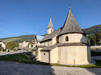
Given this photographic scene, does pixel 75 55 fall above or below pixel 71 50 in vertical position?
below

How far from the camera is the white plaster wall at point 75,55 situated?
15586 mm

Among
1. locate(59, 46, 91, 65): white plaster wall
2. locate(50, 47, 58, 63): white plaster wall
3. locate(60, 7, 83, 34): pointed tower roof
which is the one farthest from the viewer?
locate(50, 47, 58, 63): white plaster wall

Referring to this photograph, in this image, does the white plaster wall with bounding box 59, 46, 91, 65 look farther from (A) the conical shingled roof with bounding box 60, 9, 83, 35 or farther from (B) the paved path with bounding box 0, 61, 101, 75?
(B) the paved path with bounding box 0, 61, 101, 75

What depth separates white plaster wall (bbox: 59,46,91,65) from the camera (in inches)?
614

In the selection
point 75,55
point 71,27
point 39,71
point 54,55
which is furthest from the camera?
point 71,27

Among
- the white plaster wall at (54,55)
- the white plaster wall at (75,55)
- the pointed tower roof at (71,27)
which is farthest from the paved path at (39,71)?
the pointed tower roof at (71,27)

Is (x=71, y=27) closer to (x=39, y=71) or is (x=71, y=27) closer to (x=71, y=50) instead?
(x=71, y=50)

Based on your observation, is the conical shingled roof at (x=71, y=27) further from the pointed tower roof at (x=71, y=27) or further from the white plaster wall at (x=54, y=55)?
the white plaster wall at (x=54, y=55)

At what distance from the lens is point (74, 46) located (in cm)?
1584

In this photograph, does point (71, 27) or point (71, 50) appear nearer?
point (71, 50)

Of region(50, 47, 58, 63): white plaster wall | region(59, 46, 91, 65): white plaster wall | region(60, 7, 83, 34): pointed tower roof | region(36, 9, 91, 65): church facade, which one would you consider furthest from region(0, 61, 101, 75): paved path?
region(60, 7, 83, 34): pointed tower roof

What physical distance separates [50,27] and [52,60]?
21733 millimetres

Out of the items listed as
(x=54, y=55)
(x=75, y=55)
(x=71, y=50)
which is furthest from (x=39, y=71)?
(x=75, y=55)

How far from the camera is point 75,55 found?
51.0ft
